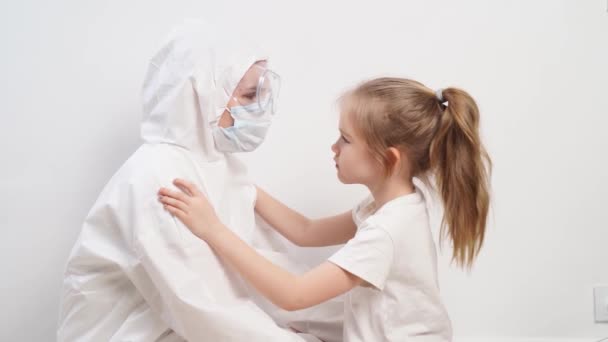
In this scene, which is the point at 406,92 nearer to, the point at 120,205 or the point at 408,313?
the point at 408,313

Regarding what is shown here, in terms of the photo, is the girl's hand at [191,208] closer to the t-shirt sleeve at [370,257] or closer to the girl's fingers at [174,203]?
the girl's fingers at [174,203]

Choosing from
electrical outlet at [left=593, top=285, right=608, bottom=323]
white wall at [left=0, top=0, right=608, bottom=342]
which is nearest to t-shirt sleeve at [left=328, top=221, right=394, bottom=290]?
white wall at [left=0, top=0, right=608, bottom=342]

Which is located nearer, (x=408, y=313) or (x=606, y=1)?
(x=408, y=313)

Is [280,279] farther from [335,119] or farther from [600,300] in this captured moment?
[600,300]

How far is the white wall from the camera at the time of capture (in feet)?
4.93

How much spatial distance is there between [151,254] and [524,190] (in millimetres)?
1188

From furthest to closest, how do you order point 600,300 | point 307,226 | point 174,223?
point 600,300 → point 307,226 → point 174,223

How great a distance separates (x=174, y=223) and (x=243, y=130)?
0.95 feet

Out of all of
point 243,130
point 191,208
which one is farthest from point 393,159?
point 191,208

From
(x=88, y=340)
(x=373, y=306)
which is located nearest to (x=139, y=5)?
(x=88, y=340)

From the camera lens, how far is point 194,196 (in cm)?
123

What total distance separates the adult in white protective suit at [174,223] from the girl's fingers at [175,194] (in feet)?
0.08

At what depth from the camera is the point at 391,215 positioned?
1277 millimetres

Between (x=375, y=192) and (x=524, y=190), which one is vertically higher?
(x=375, y=192)
